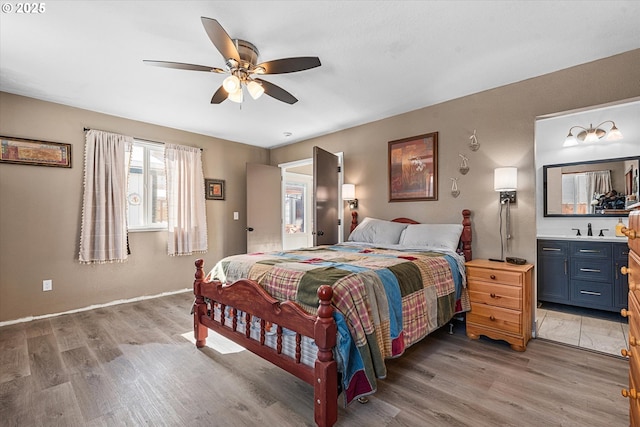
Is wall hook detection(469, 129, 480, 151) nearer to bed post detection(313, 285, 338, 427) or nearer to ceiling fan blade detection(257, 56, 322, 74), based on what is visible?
ceiling fan blade detection(257, 56, 322, 74)

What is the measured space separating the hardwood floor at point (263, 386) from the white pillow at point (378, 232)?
116 centimetres

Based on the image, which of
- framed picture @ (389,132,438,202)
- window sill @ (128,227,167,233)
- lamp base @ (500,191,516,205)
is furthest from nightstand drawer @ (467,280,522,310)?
window sill @ (128,227,167,233)

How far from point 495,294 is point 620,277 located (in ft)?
6.00

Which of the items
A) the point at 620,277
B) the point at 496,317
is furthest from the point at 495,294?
the point at 620,277

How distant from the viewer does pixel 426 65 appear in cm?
260

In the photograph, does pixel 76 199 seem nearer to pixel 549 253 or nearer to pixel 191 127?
pixel 191 127

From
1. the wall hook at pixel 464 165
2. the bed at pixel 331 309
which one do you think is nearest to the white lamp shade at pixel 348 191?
the wall hook at pixel 464 165

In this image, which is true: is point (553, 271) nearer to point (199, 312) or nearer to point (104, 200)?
point (199, 312)

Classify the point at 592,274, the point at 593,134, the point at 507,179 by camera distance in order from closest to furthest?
1. the point at 507,179
2. the point at 592,274
3. the point at 593,134

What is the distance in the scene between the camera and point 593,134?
3.67m

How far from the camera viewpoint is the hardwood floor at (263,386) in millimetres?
1646

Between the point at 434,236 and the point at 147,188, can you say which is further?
the point at 147,188

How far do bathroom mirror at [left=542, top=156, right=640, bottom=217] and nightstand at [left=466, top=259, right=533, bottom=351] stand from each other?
194 centimetres

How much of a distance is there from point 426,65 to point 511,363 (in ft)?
8.28
